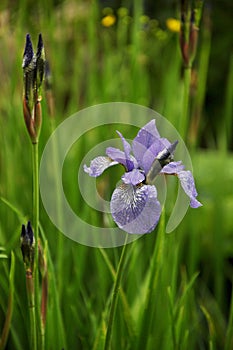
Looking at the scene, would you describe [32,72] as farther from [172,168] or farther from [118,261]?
[118,261]

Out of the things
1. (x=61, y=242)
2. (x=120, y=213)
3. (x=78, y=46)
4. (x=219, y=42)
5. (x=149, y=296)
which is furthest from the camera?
(x=219, y=42)

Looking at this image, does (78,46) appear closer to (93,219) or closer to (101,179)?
(101,179)

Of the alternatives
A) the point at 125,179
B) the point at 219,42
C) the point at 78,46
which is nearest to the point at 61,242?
the point at 125,179

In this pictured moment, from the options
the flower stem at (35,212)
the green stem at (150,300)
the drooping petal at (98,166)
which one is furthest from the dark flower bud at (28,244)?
the green stem at (150,300)

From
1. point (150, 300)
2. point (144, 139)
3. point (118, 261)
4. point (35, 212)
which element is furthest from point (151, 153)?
point (118, 261)

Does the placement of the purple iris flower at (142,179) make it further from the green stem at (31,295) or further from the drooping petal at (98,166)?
the green stem at (31,295)

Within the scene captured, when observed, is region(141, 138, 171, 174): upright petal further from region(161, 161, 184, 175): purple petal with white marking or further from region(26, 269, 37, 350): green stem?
region(26, 269, 37, 350): green stem
